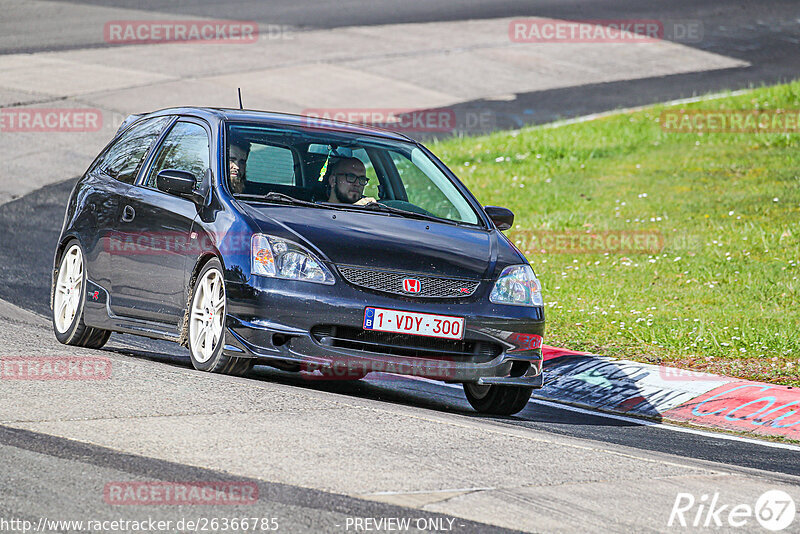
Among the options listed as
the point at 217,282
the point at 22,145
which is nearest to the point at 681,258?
the point at 217,282

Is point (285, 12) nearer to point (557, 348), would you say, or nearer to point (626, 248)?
point (626, 248)

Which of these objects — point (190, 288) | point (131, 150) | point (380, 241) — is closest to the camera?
point (380, 241)

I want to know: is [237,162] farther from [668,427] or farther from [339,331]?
[668,427]

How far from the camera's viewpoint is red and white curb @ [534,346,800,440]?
8703 millimetres

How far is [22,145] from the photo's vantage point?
63.2 feet

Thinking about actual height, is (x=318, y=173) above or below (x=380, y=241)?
above

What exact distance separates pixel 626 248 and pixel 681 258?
0.90m

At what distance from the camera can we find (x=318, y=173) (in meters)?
8.55

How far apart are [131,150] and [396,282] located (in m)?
2.89

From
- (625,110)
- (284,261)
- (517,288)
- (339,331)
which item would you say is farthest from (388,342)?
(625,110)

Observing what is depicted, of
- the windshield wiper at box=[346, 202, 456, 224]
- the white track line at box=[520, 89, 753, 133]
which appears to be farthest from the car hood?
the white track line at box=[520, 89, 753, 133]

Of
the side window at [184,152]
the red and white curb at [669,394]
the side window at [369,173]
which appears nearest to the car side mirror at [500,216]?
the side window at [369,173]

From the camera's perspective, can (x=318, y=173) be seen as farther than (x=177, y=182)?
Yes

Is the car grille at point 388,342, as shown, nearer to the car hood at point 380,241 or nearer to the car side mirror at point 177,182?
the car hood at point 380,241
